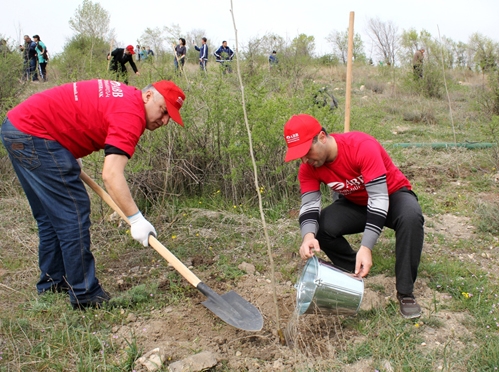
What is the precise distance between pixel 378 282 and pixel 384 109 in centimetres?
811

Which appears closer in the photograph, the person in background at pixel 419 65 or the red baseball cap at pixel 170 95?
the red baseball cap at pixel 170 95

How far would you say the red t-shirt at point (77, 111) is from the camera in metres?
2.64

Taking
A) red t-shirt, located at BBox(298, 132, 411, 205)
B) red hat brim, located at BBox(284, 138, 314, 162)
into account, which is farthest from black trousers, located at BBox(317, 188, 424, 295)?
red hat brim, located at BBox(284, 138, 314, 162)

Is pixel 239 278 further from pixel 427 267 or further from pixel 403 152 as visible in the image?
pixel 403 152

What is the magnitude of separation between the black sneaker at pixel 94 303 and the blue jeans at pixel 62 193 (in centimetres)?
2

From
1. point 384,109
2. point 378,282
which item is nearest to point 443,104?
point 384,109

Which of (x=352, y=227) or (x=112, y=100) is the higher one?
(x=112, y=100)

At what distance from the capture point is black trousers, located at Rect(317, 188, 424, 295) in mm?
2703

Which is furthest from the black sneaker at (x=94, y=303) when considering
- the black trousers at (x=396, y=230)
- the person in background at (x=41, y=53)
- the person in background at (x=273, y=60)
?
the person in background at (x=41, y=53)

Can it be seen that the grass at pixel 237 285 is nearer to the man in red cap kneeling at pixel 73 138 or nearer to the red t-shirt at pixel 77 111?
the man in red cap kneeling at pixel 73 138

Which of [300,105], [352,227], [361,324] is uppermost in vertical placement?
[300,105]

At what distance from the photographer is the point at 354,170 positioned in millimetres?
2803

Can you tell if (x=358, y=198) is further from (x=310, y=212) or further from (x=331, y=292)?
(x=331, y=292)

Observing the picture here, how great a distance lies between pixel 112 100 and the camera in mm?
2637
